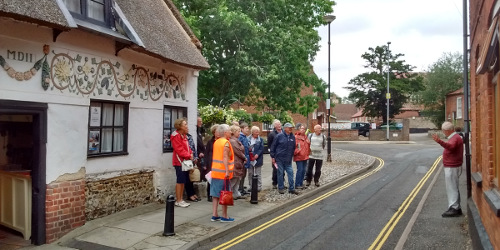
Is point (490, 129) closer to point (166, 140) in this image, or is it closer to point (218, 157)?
point (218, 157)

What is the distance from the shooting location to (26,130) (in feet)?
24.5

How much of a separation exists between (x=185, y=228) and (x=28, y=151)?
3311mm

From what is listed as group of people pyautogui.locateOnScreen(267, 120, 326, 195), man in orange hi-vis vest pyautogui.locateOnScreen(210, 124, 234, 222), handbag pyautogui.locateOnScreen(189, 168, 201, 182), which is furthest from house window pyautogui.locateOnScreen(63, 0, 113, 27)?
group of people pyautogui.locateOnScreen(267, 120, 326, 195)

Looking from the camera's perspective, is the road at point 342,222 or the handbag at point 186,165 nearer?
the road at point 342,222

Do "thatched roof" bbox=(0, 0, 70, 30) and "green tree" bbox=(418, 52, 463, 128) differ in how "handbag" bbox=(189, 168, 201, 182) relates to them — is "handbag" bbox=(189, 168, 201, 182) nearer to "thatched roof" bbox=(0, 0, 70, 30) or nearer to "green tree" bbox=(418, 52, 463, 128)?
"thatched roof" bbox=(0, 0, 70, 30)

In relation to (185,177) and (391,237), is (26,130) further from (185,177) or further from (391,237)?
(391,237)

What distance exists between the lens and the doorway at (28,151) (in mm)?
6231

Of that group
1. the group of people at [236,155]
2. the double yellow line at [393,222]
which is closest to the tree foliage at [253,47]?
the group of people at [236,155]

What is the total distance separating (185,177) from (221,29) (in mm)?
9790

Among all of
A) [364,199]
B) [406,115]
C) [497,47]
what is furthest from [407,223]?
[406,115]

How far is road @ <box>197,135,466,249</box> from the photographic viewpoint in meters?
6.58

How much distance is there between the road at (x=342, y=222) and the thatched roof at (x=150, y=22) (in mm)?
4172

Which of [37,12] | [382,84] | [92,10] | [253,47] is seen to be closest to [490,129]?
[37,12]

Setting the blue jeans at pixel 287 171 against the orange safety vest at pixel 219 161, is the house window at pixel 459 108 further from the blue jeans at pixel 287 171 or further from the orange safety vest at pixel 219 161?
the orange safety vest at pixel 219 161
